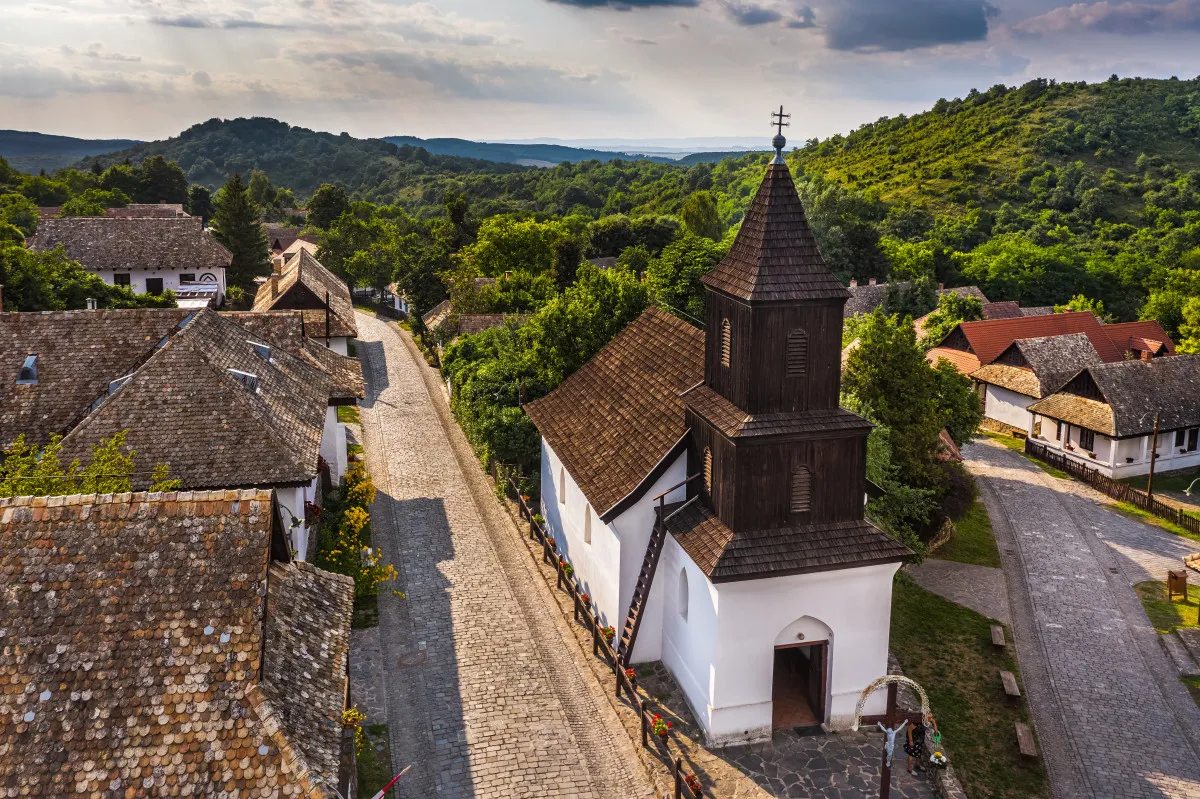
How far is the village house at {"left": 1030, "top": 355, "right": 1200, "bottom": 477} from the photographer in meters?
46.8

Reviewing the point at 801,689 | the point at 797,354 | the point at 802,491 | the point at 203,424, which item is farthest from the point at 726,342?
the point at 203,424

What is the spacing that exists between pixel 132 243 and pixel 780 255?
53099 millimetres

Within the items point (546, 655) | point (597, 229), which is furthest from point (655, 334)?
point (597, 229)

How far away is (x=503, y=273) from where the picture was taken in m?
69.4

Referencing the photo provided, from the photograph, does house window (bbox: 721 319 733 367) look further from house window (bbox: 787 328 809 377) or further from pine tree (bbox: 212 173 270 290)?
pine tree (bbox: 212 173 270 290)

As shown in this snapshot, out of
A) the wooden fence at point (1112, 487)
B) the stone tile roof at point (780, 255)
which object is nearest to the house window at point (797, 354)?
the stone tile roof at point (780, 255)

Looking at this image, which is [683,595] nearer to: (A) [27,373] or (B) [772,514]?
(B) [772,514]

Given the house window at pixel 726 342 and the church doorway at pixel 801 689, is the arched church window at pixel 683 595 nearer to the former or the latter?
the church doorway at pixel 801 689

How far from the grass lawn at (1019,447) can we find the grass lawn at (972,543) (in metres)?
10.7

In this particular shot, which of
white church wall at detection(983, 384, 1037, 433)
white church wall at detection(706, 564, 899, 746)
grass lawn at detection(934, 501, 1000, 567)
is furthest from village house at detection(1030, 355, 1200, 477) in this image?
white church wall at detection(706, 564, 899, 746)

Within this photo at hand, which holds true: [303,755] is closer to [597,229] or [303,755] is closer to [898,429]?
A: [898,429]

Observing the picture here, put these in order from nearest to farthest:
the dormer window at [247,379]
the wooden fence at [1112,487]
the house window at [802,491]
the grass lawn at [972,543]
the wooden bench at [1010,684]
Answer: the house window at [802,491], the wooden bench at [1010,684], the dormer window at [247,379], the grass lawn at [972,543], the wooden fence at [1112,487]

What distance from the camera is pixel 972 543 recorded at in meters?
36.2

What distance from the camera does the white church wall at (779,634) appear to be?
20.4 meters
